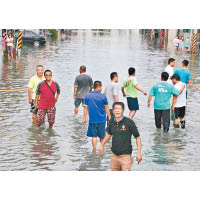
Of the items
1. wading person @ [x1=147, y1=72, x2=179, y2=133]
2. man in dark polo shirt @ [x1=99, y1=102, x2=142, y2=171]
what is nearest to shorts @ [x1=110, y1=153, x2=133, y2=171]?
man in dark polo shirt @ [x1=99, y1=102, x2=142, y2=171]

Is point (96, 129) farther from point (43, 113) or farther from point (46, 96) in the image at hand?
point (43, 113)

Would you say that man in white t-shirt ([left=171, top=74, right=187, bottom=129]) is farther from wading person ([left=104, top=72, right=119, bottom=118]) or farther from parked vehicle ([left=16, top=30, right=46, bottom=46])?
parked vehicle ([left=16, top=30, right=46, bottom=46])

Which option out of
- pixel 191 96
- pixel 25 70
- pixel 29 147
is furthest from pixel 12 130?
pixel 25 70

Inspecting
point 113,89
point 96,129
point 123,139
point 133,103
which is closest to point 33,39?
point 133,103

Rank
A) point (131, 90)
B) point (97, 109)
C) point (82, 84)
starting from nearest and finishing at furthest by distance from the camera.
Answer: point (97, 109)
point (131, 90)
point (82, 84)

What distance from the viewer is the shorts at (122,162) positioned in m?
7.27

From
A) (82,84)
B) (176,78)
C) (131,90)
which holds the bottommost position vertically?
(131,90)

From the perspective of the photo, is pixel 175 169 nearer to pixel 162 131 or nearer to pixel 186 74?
pixel 162 131

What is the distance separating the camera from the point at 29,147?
1021 centimetres

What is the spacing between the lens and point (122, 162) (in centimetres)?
732

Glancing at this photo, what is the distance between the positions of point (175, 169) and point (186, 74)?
15.1 ft

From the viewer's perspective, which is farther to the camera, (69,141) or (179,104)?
(179,104)

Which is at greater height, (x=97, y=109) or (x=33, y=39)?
(x=33, y=39)

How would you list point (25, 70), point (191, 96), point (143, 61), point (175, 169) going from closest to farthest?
point (175, 169) < point (191, 96) < point (25, 70) < point (143, 61)
